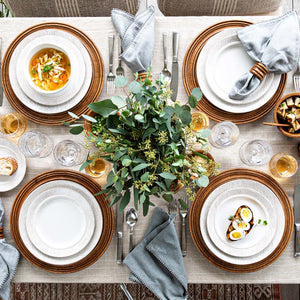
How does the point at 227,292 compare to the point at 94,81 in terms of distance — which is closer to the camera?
the point at 94,81

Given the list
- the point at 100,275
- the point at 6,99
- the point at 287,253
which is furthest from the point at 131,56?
the point at 287,253

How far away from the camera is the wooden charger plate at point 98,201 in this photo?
1252 millimetres

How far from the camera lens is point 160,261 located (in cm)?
125

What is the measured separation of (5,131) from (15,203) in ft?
1.01

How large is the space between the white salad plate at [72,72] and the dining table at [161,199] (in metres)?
0.11

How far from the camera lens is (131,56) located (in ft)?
4.02

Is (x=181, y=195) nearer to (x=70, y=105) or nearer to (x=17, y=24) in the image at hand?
(x=70, y=105)

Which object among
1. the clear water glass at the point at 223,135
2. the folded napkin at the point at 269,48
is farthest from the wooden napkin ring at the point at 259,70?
the clear water glass at the point at 223,135

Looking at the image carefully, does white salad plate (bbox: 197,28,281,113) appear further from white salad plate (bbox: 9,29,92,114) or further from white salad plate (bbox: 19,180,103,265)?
white salad plate (bbox: 19,180,103,265)

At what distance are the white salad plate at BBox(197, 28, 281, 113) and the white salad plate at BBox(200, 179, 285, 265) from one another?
0.31 meters

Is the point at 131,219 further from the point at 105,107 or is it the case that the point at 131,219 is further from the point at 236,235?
the point at 105,107

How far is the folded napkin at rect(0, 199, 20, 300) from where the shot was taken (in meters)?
1.24

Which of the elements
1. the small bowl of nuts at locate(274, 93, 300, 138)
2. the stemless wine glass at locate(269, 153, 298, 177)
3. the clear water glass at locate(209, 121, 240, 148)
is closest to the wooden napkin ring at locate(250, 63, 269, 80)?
the small bowl of nuts at locate(274, 93, 300, 138)

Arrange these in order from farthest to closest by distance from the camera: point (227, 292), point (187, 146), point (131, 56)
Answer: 1. point (227, 292)
2. point (131, 56)
3. point (187, 146)
